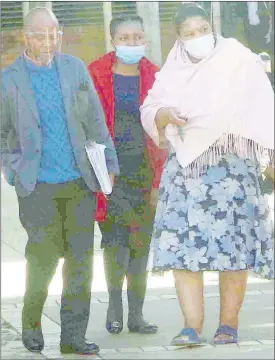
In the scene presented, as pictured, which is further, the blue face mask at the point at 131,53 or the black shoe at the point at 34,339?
the black shoe at the point at 34,339

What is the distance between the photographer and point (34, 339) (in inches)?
264

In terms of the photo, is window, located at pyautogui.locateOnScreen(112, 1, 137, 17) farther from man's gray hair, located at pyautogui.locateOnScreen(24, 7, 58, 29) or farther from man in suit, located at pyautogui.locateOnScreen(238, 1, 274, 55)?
man in suit, located at pyautogui.locateOnScreen(238, 1, 274, 55)

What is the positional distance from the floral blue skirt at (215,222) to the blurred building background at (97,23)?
0.39 meters

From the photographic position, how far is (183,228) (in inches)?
265

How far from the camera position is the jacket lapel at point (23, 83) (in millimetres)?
6461

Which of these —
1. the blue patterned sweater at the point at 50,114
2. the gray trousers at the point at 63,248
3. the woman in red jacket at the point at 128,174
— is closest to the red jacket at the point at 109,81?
the woman in red jacket at the point at 128,174

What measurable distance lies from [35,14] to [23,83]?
0.21 metres

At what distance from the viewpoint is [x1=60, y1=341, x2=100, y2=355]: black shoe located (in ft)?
21.8

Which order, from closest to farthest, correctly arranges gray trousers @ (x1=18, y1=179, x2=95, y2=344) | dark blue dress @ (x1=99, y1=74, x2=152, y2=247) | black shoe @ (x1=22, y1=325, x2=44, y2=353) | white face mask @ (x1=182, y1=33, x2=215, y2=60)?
1. white face mask @ (x1=182, y1=33, x2=215, y2=60)
2. dark blue dress @ (x1=99, y1=74, x2=152, y2=247)
3. gray trousers @ (x1=18, y1=179, x2=95, y2=344)
4. black shoe @ (x1=22, y1=325, x2=44, y2=353)

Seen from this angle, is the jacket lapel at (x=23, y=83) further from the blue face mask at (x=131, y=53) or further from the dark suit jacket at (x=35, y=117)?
the blue face mask at (x=131, y=53)

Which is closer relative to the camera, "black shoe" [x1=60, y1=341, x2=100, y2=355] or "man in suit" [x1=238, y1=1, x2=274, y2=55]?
"man in suit" [x1=238, y1=1, x2=274, y2=55]

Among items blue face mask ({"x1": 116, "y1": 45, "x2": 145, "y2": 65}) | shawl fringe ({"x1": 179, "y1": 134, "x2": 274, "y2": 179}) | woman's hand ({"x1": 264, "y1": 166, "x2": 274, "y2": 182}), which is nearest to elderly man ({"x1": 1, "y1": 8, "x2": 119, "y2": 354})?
blue face mask ({"x1": 116, "y1": 45, "x2": 145, "y2": 65})

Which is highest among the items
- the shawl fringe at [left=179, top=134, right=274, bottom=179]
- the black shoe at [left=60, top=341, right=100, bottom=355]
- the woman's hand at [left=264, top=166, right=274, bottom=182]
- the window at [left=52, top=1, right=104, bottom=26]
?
the window at [left=52, top=1, right=104, bottom=26]

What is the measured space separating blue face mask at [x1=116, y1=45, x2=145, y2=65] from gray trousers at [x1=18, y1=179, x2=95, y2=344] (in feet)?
1.38
